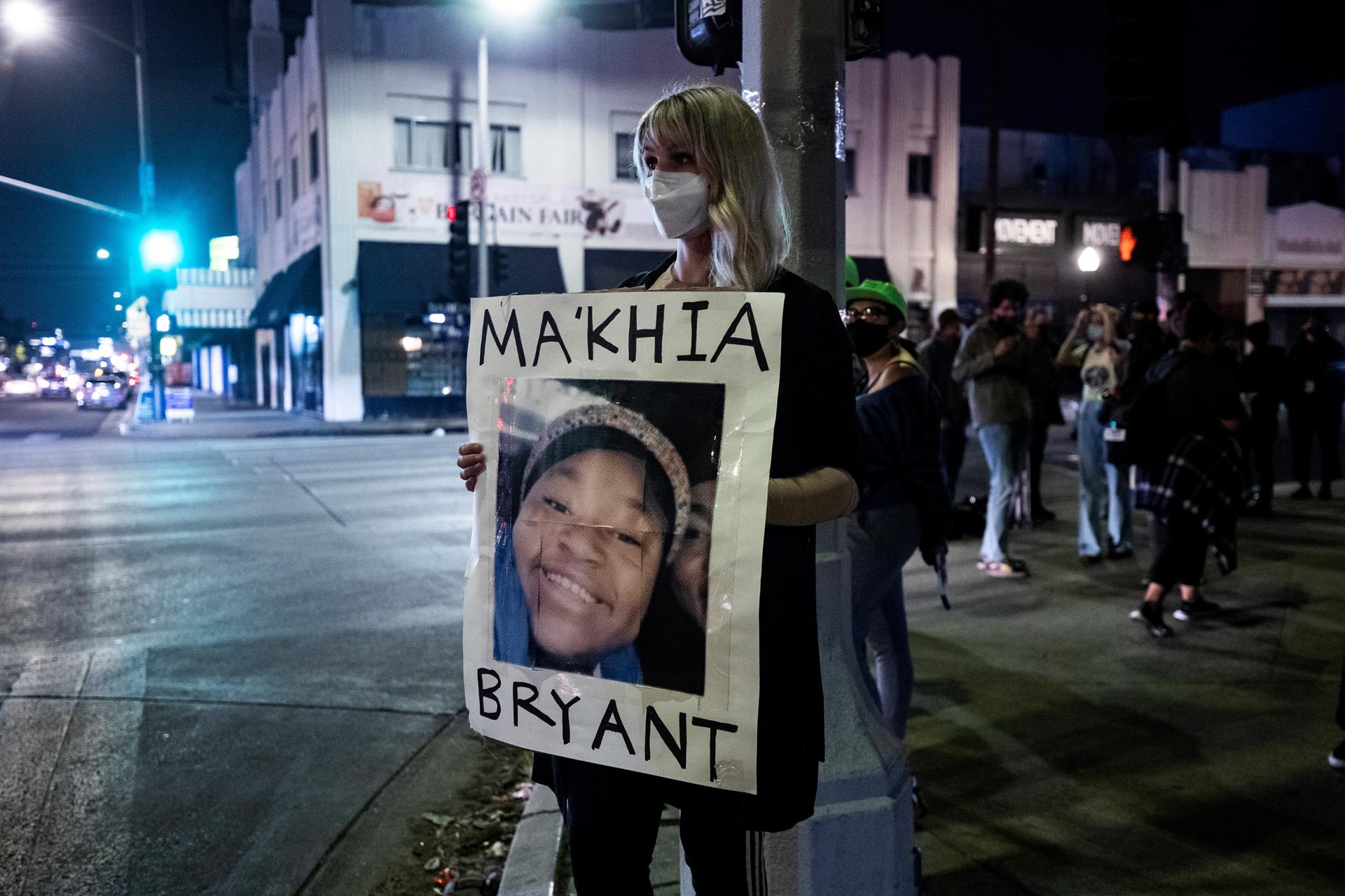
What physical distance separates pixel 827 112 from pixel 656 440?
129 centimetres

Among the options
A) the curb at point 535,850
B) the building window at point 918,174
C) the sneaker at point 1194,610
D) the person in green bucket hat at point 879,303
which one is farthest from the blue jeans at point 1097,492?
the building window at point 918,174

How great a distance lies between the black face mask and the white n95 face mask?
6.88ft

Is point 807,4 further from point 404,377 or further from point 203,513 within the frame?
point 404,377

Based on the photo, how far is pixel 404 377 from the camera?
28859 mm

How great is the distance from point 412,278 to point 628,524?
89.2ft

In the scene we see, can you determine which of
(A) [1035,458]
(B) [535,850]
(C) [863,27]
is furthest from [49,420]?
(C) [863,27]

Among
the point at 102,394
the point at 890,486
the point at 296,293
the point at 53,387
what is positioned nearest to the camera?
the point at 890,486

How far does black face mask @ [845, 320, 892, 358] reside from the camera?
13.6 feet

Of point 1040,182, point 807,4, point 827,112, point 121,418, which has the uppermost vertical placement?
point 1040,182

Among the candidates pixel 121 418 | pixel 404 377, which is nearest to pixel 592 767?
pixel 404 377

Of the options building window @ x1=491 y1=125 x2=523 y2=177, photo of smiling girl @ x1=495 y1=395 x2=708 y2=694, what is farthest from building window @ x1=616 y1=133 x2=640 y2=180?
photo of smiling girl @ x1=495 y1=395 x2=708 y2=694

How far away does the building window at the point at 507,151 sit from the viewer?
2877cm

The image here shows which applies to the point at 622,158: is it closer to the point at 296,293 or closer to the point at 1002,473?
the point at 296,293

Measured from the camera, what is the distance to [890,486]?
4105 millimetres
